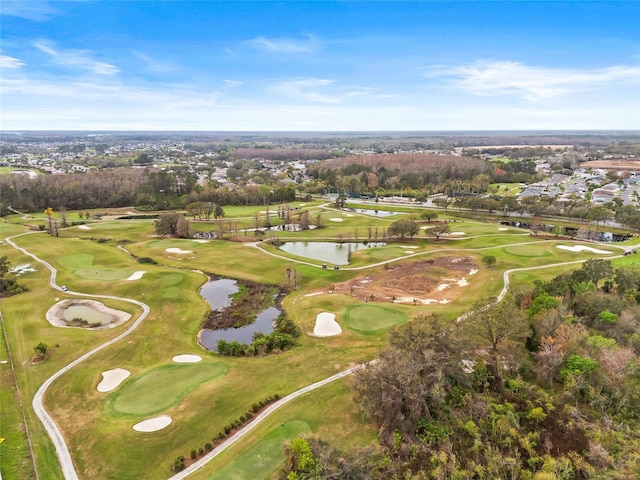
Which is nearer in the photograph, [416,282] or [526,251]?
[416,282]

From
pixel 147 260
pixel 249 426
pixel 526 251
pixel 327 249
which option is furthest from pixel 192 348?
pixel 526 251

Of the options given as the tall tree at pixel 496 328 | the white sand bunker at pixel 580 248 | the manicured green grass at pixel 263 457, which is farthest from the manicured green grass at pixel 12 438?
the white sand bunker at pixel 580 248

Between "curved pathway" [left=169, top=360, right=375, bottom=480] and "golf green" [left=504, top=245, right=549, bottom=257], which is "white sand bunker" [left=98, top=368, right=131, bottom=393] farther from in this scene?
"golf green" [left=504, top=245, right=549, bottom=257]

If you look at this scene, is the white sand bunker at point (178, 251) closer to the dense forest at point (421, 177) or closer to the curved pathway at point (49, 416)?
the curved pathway at point (49, 416)

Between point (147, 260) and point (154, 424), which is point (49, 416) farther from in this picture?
point (147, 260)

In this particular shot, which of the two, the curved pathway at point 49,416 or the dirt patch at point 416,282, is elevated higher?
the dirt patch at point 416,282
